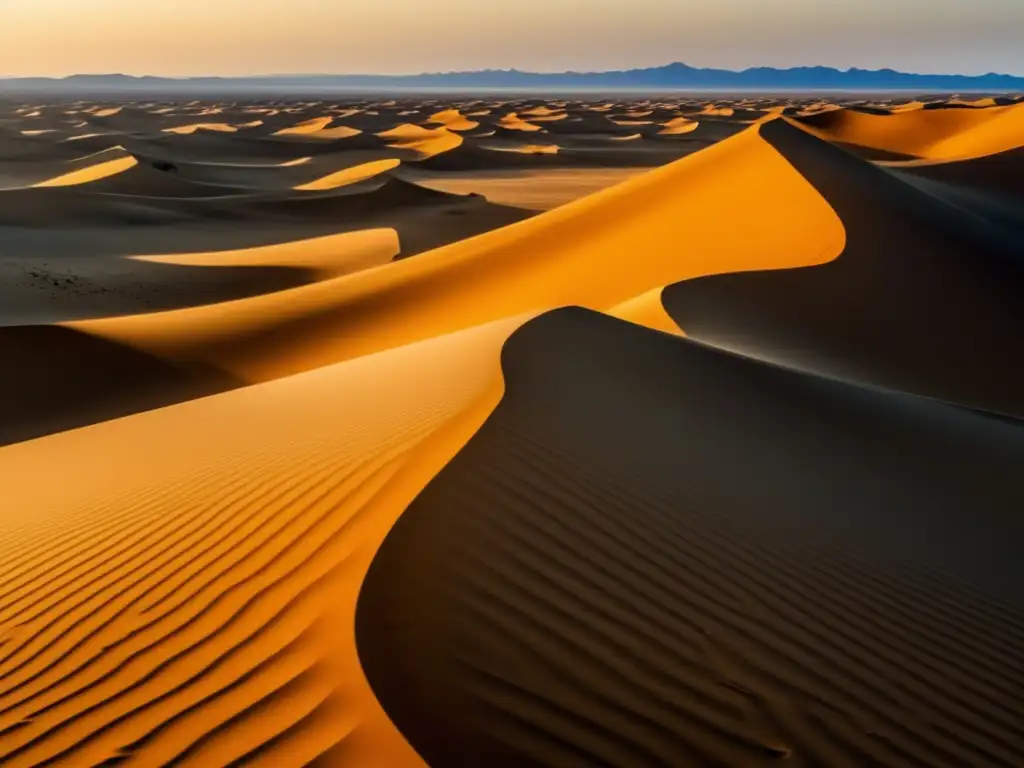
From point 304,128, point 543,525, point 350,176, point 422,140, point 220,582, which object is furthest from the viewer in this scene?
point 304,128

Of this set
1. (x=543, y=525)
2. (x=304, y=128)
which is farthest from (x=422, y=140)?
(x=543, y=525)

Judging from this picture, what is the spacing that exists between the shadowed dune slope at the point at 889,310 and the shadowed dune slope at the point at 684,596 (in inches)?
150

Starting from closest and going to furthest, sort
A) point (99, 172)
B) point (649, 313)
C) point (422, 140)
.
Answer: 1. point (649, 313)
2. point (99, 172)
3. point (422, 140)

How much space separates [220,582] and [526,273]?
11626 millimetres

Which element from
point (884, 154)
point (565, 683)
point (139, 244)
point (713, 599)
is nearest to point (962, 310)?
point (713, 599)

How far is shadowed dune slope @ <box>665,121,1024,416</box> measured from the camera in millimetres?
10359

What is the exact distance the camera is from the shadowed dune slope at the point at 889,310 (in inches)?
408

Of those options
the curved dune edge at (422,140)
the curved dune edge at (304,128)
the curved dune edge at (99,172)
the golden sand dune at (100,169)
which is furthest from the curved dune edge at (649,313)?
the curved dune edge at (304,128)

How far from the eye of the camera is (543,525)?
413 cm

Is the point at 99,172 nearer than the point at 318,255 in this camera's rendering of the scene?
No

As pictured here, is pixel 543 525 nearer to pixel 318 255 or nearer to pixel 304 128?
pixel 318 255

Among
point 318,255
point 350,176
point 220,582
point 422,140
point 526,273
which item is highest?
point 220,582

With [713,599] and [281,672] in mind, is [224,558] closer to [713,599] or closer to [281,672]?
[281,672]

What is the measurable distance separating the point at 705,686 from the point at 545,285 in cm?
1110
